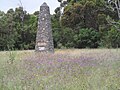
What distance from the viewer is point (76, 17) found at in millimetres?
37812

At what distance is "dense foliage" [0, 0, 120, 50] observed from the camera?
118ft

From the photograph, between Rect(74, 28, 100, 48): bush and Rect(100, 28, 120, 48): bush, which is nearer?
Rect(100, 28, 120, 48): bush

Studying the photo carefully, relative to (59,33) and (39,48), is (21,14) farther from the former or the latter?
(39,48)

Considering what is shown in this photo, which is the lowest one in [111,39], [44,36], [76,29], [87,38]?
[111,39]

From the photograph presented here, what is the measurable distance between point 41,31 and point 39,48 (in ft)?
3.86

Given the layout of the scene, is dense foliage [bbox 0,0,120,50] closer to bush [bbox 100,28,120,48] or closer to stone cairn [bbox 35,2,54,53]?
bush [bbox 100,28,120,48]

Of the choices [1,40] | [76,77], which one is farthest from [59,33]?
[76,77]

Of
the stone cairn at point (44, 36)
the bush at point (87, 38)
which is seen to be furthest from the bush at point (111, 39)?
the stone cairn at point (44, 36)

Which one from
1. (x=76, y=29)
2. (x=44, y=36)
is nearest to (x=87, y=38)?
(x=76, y=29)

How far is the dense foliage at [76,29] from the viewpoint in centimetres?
3588

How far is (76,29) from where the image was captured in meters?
38.5

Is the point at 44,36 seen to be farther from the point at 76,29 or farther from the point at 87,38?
the point at 76,29

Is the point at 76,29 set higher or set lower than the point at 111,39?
higher

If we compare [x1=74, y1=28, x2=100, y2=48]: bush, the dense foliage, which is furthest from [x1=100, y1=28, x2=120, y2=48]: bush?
[x1=74, y1=28, x2=100, y2=48]: bush
